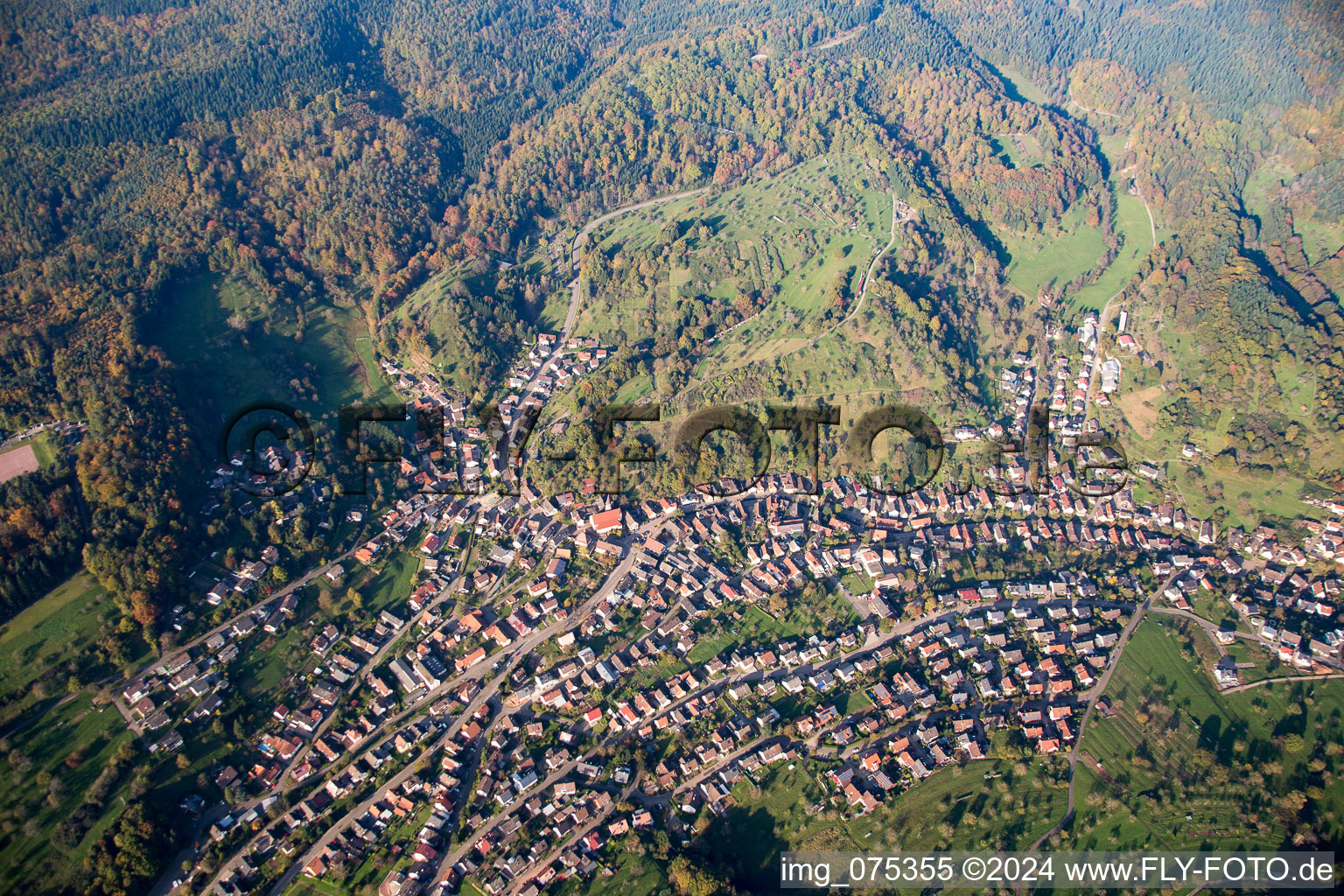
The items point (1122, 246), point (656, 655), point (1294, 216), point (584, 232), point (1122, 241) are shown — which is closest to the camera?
point (656, 655)

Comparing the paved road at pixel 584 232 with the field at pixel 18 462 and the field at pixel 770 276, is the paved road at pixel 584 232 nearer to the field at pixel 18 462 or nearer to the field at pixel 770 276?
the field at pixel 770 276

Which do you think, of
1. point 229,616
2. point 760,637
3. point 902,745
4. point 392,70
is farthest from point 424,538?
point 392,70

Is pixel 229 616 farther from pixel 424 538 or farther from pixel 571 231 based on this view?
pixel 571 231

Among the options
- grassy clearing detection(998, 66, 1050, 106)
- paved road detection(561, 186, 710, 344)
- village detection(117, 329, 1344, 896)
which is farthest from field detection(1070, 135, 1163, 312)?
paved road detection(561, 186, 710, 344)

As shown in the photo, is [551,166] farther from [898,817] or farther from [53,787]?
[898,817]

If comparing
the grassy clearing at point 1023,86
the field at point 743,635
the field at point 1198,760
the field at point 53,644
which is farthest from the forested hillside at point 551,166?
the field at point 743,635

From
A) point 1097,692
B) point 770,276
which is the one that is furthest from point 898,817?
point 770,276
